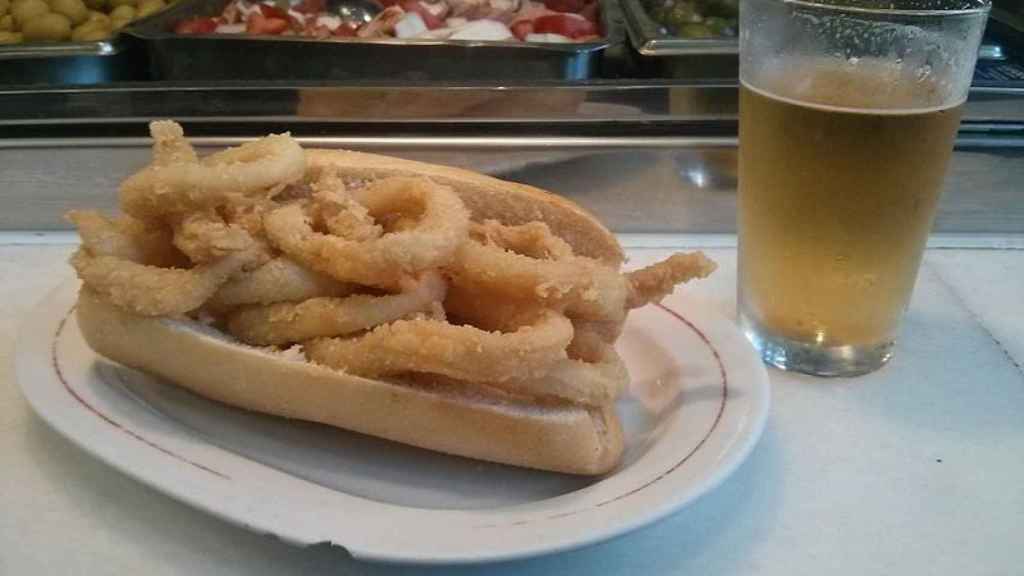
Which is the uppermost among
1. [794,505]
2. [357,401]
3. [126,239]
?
[126,239]

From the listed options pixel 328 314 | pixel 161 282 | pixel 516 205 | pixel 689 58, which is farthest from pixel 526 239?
pixel 689 58

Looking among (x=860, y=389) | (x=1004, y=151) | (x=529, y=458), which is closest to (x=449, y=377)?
(x=529, y=458)

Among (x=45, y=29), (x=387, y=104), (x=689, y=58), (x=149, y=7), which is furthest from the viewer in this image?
(x=149, y=7)

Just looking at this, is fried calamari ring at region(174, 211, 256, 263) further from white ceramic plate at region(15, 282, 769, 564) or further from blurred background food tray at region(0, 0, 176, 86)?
blurred background food tray at region(0, 0, 176, 86)

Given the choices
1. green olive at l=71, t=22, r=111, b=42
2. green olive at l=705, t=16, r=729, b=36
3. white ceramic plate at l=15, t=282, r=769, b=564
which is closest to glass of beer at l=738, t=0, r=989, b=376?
white ceramic plate at l=15, t=282, r=769, b=564

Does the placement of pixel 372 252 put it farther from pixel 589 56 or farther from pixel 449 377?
pixel 589 56

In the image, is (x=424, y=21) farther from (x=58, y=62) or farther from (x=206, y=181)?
(x=206, y=181)

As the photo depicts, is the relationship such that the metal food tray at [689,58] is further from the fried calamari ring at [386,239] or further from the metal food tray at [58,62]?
the metal food tray at [58,62]
